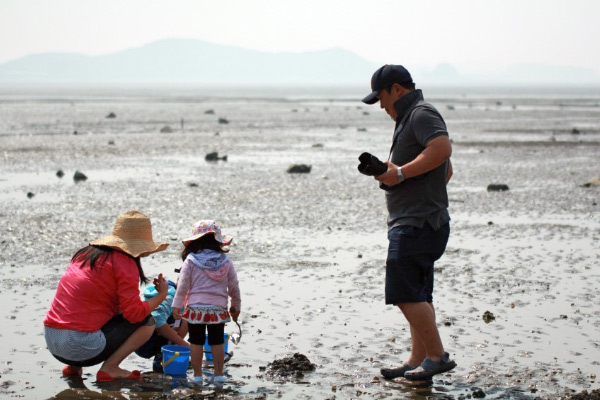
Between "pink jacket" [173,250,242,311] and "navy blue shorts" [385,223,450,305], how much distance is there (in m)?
1.21

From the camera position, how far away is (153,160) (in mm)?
24594

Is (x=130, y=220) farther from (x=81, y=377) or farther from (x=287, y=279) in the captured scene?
(x=287, y=279)

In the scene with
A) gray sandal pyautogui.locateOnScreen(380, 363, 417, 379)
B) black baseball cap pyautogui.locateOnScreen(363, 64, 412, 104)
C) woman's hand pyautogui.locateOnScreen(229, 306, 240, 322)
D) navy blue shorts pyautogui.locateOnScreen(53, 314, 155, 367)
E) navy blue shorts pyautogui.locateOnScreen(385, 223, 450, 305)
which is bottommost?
gray sandal pyautogui.locateOnScreen(380, 363, 417, 379)

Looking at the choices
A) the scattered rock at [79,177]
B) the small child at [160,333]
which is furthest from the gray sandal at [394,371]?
the scattered rock at [79,177]

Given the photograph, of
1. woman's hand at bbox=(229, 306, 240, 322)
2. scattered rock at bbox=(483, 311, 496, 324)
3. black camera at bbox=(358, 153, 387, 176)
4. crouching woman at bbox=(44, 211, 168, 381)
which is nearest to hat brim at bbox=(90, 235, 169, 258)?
crouching woman at bbox=(44, 211, 168, 381)

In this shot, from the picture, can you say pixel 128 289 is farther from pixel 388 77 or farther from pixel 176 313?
pixel 388 77

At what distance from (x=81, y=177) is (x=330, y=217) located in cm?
719

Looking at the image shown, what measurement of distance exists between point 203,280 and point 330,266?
13.6 ft

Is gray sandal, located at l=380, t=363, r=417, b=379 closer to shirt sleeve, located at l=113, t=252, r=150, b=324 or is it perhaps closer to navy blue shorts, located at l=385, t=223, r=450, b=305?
navy blue shorts, located at l=385, t=223, r=450, b=305

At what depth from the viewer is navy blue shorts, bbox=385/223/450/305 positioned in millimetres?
6203

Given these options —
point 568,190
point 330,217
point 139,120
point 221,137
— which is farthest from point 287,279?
point 139,120

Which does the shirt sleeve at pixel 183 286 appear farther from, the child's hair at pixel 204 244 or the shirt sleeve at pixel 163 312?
the shirt sleeve at pixel 163 312

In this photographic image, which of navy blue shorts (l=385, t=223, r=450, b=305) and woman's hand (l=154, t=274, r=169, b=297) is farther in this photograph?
woman's hand (l=154, t=274, r=169, b=297)

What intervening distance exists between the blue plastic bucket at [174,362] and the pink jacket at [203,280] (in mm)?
359
